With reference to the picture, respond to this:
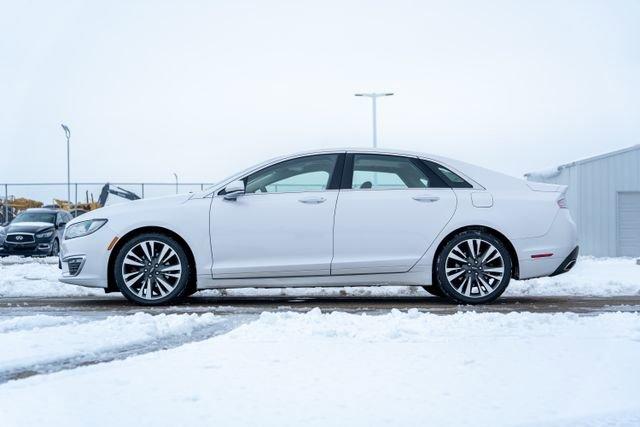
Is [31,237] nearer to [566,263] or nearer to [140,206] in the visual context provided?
[140,206]

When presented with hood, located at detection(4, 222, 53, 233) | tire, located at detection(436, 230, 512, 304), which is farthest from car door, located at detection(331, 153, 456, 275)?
hood, located at detection(4, 222, 53, 233)

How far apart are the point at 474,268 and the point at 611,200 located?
62.9 ft

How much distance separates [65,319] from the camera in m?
6.43

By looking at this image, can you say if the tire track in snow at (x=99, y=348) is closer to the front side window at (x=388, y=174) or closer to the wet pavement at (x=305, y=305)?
the wet pavement at (x=305, y=305)

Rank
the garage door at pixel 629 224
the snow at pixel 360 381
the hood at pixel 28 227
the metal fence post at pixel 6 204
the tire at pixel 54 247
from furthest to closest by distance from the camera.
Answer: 1. the metal fence post at pixel 6 204
2. the garage door at pixel 629 224
3. the tire at pixel 54 247
4. the hood at pixel 28 227
5. the snow at pixel 360 381

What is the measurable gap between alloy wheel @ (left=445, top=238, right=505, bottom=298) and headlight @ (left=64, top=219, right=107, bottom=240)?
3.51 m

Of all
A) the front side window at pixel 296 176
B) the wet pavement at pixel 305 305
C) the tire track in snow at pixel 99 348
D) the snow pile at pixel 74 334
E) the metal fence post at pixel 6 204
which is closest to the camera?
the tire track in snow at pixel 99 348

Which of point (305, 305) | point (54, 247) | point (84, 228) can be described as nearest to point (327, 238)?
point (305, 305)

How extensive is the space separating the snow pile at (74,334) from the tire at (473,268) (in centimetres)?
250

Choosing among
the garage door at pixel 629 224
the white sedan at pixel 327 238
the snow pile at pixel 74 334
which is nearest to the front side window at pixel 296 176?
the white sedan at pixel 327 238

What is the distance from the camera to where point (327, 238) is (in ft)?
25.5

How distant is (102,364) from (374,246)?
3.72 metres

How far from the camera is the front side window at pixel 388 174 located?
7973 millimetres

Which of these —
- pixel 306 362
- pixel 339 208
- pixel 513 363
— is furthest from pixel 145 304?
pixel 513 363
